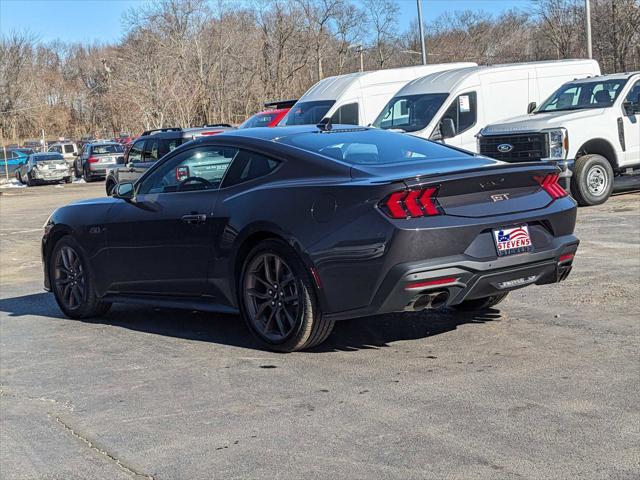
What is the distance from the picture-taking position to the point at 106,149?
137 ft

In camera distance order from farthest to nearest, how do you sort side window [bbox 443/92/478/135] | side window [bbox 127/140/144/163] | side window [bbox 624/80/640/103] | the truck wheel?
side window [bbox 127/140/144/163], side window [bbox 443/92/478/135], side window [bbox 624/80/640/103], the truck wheel

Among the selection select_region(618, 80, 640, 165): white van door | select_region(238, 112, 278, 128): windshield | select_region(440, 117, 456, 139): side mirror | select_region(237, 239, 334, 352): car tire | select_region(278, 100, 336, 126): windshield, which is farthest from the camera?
select_region(238, 112, 278, 128): windshield

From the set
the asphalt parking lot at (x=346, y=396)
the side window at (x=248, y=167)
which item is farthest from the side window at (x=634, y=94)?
the side window at (x=248, y=167)

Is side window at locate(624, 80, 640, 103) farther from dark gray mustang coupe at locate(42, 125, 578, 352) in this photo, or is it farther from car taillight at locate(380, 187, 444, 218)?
car taillight at locate(380, 187, 444, 218)

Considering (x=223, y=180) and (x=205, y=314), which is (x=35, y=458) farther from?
(x=205, y=314)

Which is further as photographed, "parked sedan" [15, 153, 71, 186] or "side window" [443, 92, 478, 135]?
"parked sedan" [15, 153, 71, 186]

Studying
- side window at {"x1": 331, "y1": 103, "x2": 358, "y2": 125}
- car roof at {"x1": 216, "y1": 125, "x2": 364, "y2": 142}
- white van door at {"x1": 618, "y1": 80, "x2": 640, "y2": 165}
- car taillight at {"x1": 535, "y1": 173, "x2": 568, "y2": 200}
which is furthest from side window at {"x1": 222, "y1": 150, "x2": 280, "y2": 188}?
side window at {"x1": 331, "y1": 103, "x2": 358, "y2": 125}

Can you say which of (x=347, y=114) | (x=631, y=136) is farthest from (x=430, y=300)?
(x=347, y=114)

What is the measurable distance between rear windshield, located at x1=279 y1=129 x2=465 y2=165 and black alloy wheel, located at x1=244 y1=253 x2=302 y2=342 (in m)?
0.84

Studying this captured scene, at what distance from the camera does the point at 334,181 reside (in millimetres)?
5746

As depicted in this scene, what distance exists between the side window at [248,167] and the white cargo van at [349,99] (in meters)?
13.2

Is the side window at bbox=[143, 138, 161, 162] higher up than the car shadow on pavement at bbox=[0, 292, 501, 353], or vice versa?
the side window at bbox=[143, 138, 161, 162]

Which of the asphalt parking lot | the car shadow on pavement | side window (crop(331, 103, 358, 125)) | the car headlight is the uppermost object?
side window (crop(331, 103, 358, 125))

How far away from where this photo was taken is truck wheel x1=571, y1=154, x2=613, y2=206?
14.3 metres
